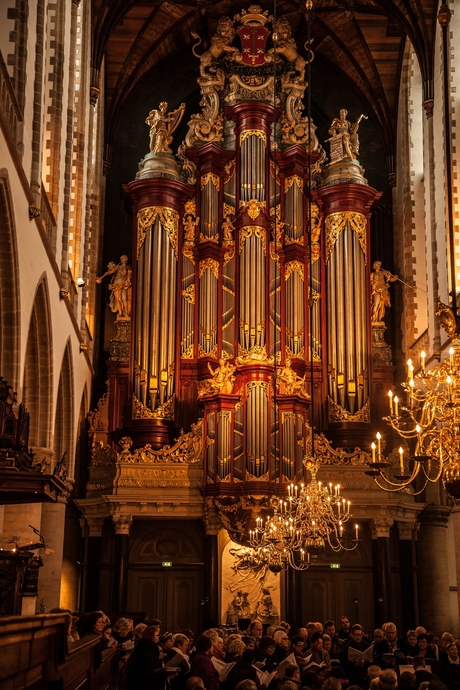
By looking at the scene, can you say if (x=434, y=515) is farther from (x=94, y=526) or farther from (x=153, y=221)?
(x=153, y=221)

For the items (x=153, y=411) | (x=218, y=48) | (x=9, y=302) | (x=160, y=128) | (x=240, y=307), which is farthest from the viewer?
(x=218, y=48)

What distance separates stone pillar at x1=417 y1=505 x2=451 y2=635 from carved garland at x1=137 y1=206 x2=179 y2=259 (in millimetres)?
8633

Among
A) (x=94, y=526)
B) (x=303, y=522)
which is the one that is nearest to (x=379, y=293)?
(x=94, y=526)

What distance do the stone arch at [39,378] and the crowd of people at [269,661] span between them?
17.1ft

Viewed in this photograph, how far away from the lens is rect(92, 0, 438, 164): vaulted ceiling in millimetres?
25344

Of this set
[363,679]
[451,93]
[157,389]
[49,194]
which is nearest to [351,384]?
[157,389]

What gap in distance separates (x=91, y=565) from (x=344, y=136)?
11987 millimetres

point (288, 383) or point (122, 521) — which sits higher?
point (288, 383)

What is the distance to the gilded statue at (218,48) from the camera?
82.5 feet

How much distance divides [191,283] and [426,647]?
498 inches

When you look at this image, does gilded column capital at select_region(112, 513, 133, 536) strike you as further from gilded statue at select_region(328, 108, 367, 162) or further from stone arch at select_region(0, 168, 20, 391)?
gilded statue at select_region(328, 108, 367, 162)

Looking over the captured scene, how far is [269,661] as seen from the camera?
1085 cm

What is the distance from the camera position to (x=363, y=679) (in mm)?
11234

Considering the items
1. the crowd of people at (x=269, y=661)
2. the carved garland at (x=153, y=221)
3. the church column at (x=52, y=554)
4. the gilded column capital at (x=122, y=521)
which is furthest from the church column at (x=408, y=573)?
the carved garland at (x=153, y=221)
